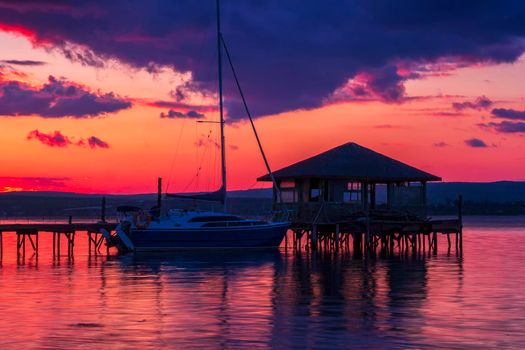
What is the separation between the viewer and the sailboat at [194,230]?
57219 mm

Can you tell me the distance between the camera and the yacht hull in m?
57.2

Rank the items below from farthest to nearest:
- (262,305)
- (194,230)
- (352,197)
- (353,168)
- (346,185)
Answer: (352,197) → (346,185) → (353,168) → (194,230) → (262,305)

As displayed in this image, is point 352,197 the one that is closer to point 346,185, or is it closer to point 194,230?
point 346,185

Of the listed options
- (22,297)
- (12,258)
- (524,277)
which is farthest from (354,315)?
(12,258)

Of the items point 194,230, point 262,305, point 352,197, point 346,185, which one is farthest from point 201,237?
point 262,305

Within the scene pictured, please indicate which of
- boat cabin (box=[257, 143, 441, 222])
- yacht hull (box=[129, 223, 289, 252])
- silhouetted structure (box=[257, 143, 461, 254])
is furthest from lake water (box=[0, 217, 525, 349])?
boat cabin (box=[257, 143, 441, 222])

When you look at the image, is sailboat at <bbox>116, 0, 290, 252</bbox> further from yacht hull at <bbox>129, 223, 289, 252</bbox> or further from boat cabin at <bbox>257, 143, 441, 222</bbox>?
boat cabin at <bbox>257, 143, 441, 222</bbox>

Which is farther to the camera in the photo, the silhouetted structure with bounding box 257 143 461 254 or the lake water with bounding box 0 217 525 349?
→ the silhouetted structure with bounding box 257 143 461 254

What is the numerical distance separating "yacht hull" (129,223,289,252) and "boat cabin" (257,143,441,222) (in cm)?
256

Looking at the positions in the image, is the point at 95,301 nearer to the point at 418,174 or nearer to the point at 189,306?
the point at 189,306

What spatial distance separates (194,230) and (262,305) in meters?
28.6

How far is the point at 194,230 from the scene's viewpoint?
57.2 metres

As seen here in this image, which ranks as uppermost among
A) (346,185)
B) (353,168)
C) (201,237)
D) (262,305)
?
(353,168)

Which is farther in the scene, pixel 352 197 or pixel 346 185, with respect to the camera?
pixel 352 197
